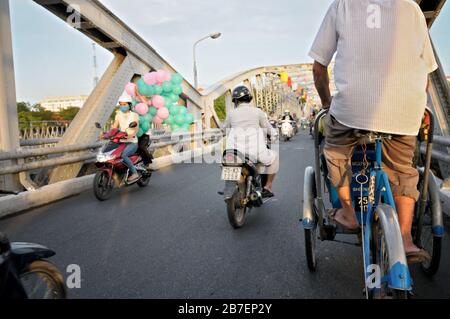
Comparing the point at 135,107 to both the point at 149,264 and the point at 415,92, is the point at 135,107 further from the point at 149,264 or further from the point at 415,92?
the point at 415,92

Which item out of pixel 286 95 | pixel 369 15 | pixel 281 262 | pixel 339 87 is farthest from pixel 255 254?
pixel 286 95

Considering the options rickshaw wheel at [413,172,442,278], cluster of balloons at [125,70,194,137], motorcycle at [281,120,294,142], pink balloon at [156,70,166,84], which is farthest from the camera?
motorcycle at [281,120,294,142]

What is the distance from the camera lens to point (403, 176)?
91.7 inches

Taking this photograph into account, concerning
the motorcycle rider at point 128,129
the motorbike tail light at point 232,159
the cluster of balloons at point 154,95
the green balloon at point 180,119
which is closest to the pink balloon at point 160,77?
the cluster of balloons at point 154,95

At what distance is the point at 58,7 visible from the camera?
7711mm

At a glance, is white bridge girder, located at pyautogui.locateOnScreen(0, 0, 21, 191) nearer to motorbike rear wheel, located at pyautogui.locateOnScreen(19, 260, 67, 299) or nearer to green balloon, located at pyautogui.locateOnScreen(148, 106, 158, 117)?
green balloon, located at pyautogui.locateOnScreen(148, 106, 158, 117)

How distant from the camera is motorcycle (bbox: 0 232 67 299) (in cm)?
174

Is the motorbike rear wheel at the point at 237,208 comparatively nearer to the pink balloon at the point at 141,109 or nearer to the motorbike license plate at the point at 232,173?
the motorbike license plate at the point at 232,173

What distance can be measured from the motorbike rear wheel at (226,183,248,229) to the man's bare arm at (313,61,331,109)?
1793mm

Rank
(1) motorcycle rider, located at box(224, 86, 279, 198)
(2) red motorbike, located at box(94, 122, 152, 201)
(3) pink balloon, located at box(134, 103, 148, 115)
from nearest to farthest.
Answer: (1) motorcycle rider, located at box(224, 86, 279, 198) → (2) red motorbike, located at box(94, 122, 152, 201) → (3) pink balloon, located at box(134, 103, 148, 115)

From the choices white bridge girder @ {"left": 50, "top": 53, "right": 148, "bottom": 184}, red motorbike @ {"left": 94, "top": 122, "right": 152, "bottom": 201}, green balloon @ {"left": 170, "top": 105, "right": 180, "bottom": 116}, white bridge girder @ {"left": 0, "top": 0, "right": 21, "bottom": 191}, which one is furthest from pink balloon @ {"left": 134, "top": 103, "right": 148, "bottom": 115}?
white bridge girder @ {"left": 0, "top": 0, "right": 21, "bottom": 191}

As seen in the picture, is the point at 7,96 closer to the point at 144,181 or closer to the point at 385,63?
the point at 144,181

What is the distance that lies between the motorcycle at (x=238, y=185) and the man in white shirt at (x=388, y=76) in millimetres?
2047

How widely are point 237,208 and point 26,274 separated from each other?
273 cm
